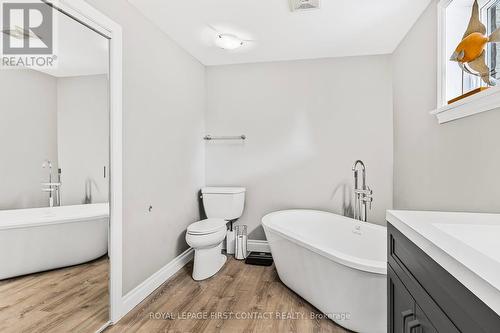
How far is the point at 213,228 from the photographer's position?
262 cm

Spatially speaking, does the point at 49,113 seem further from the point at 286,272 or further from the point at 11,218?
the point at 286,272

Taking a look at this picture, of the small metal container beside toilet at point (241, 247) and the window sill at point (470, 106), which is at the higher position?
the window sill at point (470, 106)

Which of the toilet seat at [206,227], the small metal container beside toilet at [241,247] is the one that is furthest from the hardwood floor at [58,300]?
the small metal container beside toilet at [241,247]

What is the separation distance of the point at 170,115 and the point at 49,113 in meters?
1.21

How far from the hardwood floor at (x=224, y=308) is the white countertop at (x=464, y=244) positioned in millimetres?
1188

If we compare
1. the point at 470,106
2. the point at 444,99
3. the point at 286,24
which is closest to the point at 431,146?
the point at 444,99

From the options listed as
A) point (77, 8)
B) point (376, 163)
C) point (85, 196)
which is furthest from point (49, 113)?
point (376, 163)

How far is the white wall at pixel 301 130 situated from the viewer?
3.04m

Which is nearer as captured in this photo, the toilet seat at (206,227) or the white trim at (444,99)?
the white trim at (444,99)

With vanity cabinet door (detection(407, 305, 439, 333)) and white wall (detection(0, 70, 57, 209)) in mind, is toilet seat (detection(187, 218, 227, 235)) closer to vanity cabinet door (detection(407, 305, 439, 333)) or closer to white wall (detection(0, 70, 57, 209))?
white wall (detection(0, 70, 57, 209))

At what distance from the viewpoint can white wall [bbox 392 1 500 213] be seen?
1.40 m

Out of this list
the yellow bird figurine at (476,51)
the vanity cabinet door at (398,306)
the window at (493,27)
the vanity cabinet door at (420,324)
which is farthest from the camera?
the window at (493,27)

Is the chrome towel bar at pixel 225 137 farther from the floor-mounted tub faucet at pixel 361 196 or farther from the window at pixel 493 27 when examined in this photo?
the window at pixel 493 27

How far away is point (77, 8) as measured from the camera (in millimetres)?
1552
